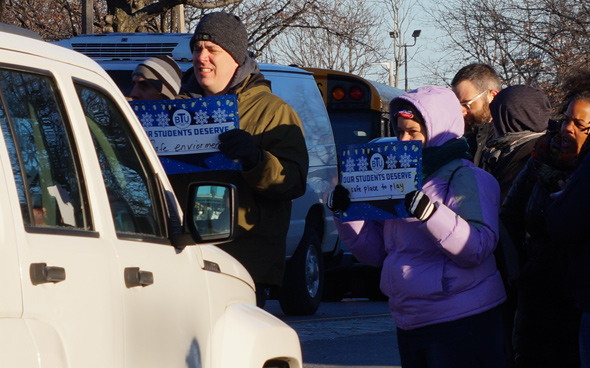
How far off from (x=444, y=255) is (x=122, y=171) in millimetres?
1548

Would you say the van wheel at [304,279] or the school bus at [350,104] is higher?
the school bus at [350,104]

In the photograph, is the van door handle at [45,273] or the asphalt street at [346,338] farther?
the asphalt street at [346,338]

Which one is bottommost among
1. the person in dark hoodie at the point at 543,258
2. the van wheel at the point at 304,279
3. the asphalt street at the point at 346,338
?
the asphalt street at the point at 346,338

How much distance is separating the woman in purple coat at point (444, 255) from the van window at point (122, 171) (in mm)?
1102

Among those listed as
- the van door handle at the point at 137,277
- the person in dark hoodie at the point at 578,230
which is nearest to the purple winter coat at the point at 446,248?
the person in dark hoodie at the point at 578,230

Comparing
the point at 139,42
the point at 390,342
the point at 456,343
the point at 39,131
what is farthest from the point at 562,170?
the point at 139,42

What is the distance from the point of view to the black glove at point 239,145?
4.42 m

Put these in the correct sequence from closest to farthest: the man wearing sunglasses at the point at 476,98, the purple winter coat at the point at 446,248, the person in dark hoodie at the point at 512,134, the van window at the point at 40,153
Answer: the van window at the point at 40,153, the purple winter coat at the point at 446,248, the person in dark hoodie at the point at 512,134, the man wearing sunglasses at the point at 476,98

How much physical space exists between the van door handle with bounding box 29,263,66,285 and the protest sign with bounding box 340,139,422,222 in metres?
1.95

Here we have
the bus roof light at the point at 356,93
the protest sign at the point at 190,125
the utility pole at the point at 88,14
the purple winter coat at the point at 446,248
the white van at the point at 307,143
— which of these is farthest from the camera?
the utility pole at the point at 88,14

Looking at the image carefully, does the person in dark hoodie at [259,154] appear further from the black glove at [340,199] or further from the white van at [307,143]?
the white van at [307,143]

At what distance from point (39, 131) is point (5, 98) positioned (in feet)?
0.62

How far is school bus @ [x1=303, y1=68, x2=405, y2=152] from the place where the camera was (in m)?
14.6

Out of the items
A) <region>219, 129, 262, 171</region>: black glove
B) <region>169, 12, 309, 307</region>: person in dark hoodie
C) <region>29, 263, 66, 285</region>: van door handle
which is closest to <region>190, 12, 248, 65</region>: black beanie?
<region>169, 12, 309, 307</region>: person in dark hoodie
